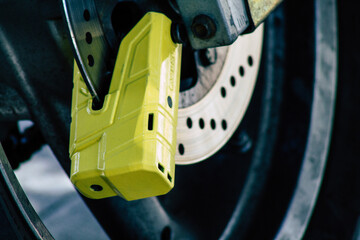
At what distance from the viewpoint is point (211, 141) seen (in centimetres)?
85

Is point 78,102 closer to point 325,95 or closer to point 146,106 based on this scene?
→ point 146,106

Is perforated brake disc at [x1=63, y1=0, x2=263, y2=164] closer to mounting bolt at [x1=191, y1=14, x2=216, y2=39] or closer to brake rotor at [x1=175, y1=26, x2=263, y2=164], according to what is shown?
brake rotor at [x1=175, y1=26, x2=263, y2=164]

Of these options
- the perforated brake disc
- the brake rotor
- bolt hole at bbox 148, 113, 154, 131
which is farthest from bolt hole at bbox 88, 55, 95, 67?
the brake rotor

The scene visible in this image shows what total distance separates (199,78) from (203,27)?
0.81 ft

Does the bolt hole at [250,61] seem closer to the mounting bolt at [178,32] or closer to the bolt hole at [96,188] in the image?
the mounting bolt at [178,32]

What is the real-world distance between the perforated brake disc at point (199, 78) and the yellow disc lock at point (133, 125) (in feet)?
0.11

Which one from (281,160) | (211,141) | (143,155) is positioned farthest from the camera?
(281,160)

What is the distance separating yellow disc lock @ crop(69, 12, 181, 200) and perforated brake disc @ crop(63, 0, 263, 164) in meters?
0.03

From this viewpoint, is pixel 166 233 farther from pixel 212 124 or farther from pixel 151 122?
pixel 151 122

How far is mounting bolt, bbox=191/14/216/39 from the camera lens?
1.86ft

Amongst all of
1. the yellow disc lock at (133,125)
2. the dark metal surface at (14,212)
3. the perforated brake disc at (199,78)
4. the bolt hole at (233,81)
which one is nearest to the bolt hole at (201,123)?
the perforated brake disc at (199,78)

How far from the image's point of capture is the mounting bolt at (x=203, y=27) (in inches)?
22.3

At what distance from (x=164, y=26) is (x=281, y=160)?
25.8 inches

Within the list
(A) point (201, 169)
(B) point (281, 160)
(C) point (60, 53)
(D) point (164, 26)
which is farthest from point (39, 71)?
(B) point (281, 160)
